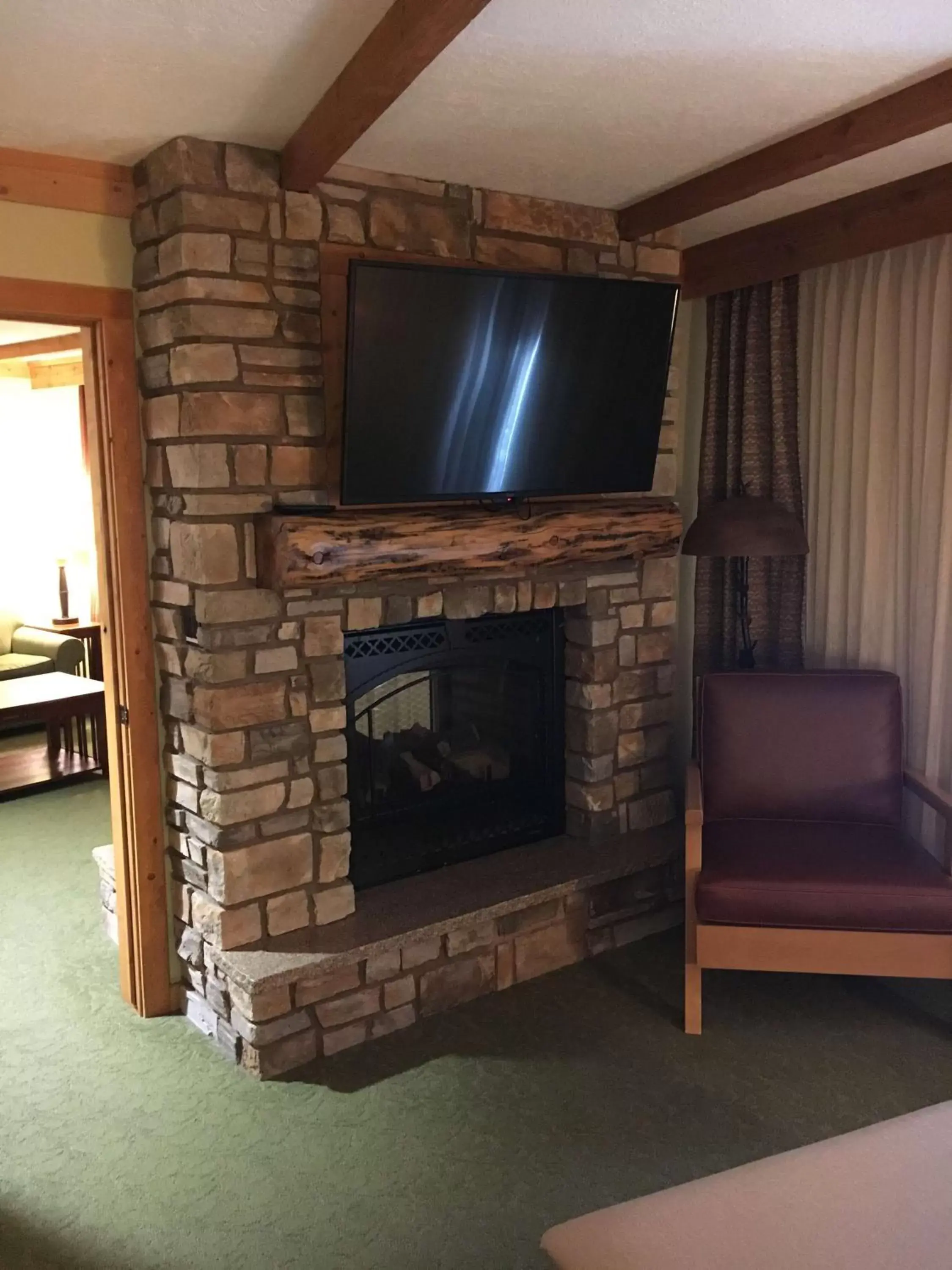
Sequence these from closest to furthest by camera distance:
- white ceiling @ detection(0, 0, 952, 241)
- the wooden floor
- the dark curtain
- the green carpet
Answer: white ceiling @ detection(0, 0, 952, 241) → the green carpet → the dark curtain → the wooden floor

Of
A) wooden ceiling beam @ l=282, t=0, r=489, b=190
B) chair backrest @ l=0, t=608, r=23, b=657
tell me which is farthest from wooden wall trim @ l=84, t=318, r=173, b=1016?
chair backrest @ l=0, t=608, r=23, b=657

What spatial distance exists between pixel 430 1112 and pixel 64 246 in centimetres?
237

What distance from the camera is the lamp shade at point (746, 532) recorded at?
318cm

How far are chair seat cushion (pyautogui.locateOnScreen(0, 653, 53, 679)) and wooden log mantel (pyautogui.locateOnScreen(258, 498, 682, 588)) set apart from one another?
3.70 metres

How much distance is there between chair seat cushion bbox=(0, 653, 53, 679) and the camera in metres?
5.75

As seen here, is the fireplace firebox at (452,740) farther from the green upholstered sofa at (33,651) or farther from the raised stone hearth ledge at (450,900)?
the green upholstered sofa at (33,651)

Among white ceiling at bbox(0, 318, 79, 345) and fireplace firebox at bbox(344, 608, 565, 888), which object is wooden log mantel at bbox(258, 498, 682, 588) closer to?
fireplace firebox at bbox(344, 608, 565, 888)

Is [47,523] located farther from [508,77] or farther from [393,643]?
[508,77]

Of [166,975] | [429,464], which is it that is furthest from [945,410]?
[166,975]

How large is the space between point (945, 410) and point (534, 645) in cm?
144

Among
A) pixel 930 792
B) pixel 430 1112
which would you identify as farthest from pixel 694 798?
pixel 430 1112

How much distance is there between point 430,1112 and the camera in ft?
8.44

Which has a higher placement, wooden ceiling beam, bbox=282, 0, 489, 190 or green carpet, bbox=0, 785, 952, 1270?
wooden ceiling beam, bbox=282, 0, 489, 190

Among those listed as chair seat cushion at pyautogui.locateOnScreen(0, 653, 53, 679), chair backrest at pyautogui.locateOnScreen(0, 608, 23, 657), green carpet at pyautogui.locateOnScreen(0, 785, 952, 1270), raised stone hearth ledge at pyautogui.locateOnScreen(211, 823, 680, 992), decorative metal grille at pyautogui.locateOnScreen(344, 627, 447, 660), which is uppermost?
decorative metal grille at pyautogui.locateOnScreen(344, 627, 447, 660)
